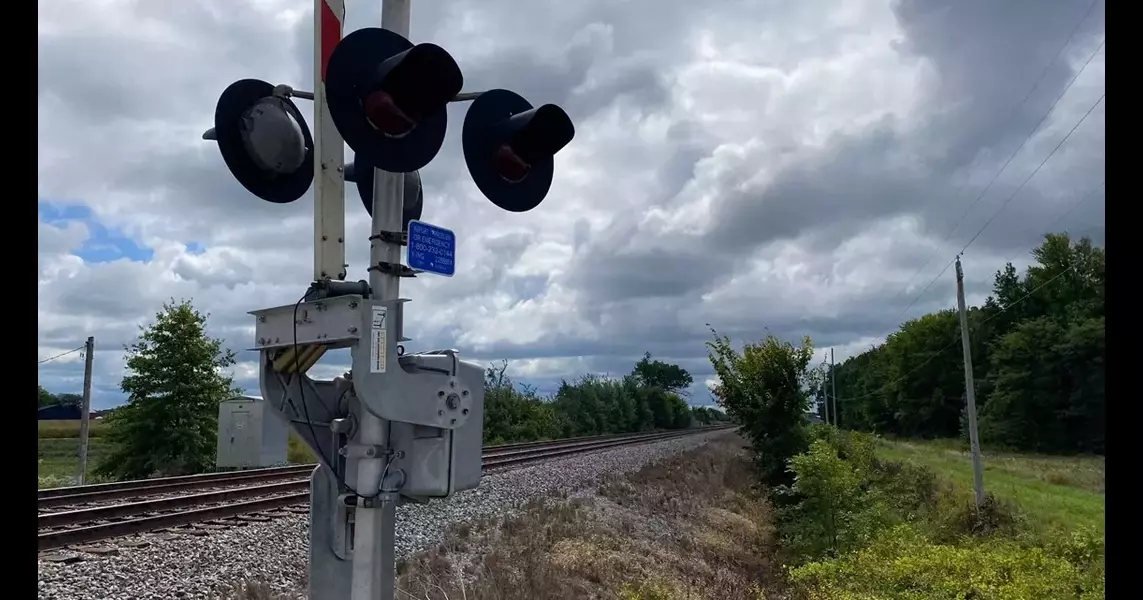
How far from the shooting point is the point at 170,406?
968 inches

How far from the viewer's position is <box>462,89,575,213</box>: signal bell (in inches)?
143

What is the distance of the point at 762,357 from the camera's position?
1967 centimetres

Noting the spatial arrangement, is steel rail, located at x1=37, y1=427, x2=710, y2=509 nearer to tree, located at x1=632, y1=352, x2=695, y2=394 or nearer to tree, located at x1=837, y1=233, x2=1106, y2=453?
tree, located at x1=837, y1=233, x2=1106, y2=453

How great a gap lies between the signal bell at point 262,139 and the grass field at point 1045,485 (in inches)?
386

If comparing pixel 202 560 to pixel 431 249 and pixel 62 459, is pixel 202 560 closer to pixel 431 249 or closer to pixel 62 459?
pixel 431 249

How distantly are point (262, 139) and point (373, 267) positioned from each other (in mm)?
876

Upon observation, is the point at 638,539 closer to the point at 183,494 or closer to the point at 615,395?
the point at 183,494

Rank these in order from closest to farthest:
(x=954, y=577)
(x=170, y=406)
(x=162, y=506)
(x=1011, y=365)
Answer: (x=954, y=577) → (x=162, y=506) → (x=170, y=406) → (x=1011, y=365)

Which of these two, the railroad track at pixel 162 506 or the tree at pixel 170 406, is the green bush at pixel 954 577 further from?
the tree at pixel 170 406

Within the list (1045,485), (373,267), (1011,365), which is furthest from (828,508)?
(1011,365)

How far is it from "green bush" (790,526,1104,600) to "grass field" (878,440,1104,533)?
3.82 metres

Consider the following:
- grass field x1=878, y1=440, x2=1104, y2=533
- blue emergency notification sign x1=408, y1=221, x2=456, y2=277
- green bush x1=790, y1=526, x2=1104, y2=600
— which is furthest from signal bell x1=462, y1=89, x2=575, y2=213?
grass field x1=878, y1=440, x2=1104, y2=533

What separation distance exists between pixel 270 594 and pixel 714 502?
43.0 feet
